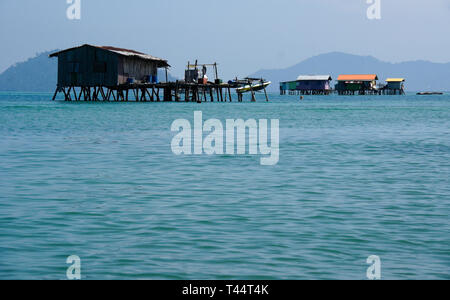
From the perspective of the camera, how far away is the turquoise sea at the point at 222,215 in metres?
8.96

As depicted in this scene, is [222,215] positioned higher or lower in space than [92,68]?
lower

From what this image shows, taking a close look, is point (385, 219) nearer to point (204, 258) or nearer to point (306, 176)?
point (204, 258)

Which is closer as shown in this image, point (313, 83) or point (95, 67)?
point (95, 67)

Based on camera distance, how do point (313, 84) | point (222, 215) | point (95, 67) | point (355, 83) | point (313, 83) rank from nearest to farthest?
point (222, 215) → point (95, 67) → point (355, 83) → point (313, 84) → point (313, 83)

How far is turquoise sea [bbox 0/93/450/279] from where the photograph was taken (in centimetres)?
896

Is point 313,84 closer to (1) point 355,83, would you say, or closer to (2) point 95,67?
(1) point 355,83

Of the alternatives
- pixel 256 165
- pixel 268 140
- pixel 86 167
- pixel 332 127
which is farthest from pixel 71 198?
pixel 332 127

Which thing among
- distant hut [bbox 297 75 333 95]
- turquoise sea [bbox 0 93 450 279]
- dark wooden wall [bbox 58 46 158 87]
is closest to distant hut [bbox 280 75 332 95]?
distant hut [bbox 297 75 333 95]

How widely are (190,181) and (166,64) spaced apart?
62.1m

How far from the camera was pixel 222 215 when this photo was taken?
12.1 meters

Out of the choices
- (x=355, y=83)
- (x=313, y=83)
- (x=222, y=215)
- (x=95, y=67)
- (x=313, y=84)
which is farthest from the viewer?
(x=313, y=83)

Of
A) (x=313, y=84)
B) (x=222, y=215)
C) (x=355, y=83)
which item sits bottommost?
(x=222, y=215)

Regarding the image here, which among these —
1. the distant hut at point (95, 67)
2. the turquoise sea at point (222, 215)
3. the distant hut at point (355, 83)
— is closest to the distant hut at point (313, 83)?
the distant hut at point (355, 83)

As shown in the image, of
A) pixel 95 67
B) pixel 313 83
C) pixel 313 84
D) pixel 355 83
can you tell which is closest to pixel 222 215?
pixel 95 67
